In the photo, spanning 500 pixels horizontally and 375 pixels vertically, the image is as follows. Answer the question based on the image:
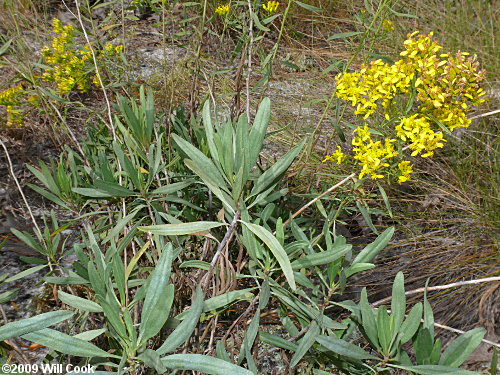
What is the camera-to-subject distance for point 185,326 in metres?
0.77

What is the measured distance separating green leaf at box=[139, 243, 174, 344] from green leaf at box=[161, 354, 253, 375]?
6cm

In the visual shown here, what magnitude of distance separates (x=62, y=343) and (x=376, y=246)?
0.65m

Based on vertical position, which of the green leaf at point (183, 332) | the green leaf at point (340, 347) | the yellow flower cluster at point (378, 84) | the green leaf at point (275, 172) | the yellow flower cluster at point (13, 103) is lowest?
the yellow flower cluster at point (13, 103)

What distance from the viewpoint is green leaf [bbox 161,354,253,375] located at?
731 mm

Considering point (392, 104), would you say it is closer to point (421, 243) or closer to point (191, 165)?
point (191, 165)

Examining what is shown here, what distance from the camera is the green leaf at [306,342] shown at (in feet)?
2.87

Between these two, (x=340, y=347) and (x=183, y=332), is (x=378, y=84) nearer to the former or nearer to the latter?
(x=340, y=347)

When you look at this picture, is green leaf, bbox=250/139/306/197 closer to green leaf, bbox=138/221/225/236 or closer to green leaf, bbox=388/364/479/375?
green leaf, bbox=138/221/225/236

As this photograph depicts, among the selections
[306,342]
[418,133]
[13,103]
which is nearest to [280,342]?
[306,342]

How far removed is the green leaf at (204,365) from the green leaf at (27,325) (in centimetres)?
19

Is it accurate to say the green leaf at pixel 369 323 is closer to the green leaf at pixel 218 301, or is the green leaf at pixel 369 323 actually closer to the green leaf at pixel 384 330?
the green leaf at pixel 384 330

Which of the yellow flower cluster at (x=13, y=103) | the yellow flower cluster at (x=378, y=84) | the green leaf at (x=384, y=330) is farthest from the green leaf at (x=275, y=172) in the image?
the yellow flower cluster at (x=13, y=103)

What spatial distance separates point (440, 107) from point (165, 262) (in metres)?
0.72

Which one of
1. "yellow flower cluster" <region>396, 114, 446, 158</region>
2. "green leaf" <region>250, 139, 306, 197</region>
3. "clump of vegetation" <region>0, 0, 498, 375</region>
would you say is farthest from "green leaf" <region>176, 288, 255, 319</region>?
"yellow flower cluster" <region>396, 114, 446, 158</region>
